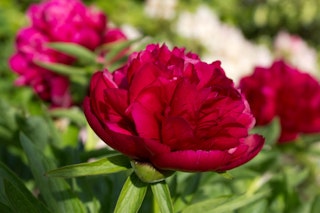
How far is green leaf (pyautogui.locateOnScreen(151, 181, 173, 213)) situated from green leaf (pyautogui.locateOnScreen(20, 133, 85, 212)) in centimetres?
19

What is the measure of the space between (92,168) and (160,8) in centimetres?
327

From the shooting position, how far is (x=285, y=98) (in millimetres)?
1555

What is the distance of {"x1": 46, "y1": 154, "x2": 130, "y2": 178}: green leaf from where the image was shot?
77 centimetres

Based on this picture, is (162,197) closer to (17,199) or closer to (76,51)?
(17,199)

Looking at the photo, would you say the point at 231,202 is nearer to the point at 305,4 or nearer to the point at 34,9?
the point at 34,9

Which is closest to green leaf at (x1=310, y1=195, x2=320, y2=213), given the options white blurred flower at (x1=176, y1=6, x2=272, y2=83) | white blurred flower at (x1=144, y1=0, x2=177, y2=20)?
white blurred flower at (x1=176, y1=6, x2=272, y2=83)

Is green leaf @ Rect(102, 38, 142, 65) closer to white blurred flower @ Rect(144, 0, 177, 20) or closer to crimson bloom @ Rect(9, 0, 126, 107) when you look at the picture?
crimson bloom @ Rect(9, 0, 126, 107)

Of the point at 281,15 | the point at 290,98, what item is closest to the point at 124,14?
the point at 281,15

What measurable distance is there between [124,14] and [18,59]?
2.60 m

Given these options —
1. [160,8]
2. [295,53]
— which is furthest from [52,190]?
[295,53]

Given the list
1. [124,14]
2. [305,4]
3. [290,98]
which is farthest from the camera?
[305,4]

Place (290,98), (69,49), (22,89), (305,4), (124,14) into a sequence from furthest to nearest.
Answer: (305,4)
(124,14)
(22,89)
(290,98)
(69,49)

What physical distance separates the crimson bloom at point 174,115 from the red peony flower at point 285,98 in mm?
710

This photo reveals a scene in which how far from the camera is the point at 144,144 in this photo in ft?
2.48
